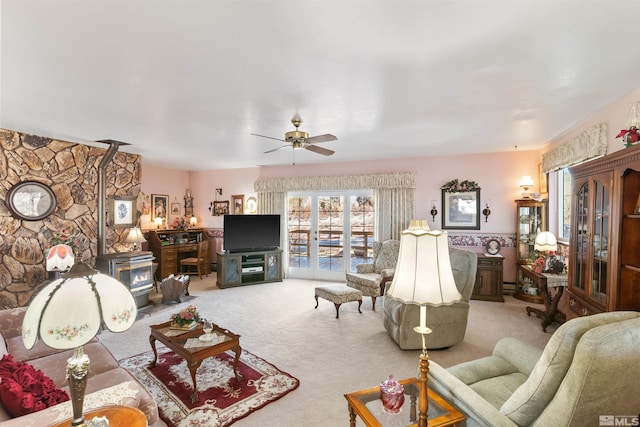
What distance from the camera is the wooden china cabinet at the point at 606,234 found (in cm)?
216

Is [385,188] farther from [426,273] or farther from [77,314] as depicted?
[77,314]

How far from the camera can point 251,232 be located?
666 centimetres

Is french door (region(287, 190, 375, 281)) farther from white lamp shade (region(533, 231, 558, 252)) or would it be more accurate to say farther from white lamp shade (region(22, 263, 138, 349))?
white lamp shade (region(22, 263, 138, 349))

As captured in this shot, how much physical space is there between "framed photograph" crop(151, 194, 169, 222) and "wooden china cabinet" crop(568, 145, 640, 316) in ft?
24.6

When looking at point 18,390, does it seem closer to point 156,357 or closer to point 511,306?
point 156,357

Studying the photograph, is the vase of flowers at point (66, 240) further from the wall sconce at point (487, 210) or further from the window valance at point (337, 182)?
the wall sconce at point (487, 210)

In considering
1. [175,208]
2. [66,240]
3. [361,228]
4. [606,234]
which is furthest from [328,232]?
[606,234]

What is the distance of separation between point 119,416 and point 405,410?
4.92ft

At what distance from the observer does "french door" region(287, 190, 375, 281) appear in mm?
6629

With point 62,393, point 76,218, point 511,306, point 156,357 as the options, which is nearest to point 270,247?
point 76,218

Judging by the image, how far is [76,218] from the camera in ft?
16.2

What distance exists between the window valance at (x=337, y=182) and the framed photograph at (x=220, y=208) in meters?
1.02

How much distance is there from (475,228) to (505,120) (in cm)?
262

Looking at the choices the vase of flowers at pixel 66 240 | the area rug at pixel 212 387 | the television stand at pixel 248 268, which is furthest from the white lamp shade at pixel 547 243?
the vase of flowers at pixel 66 240
